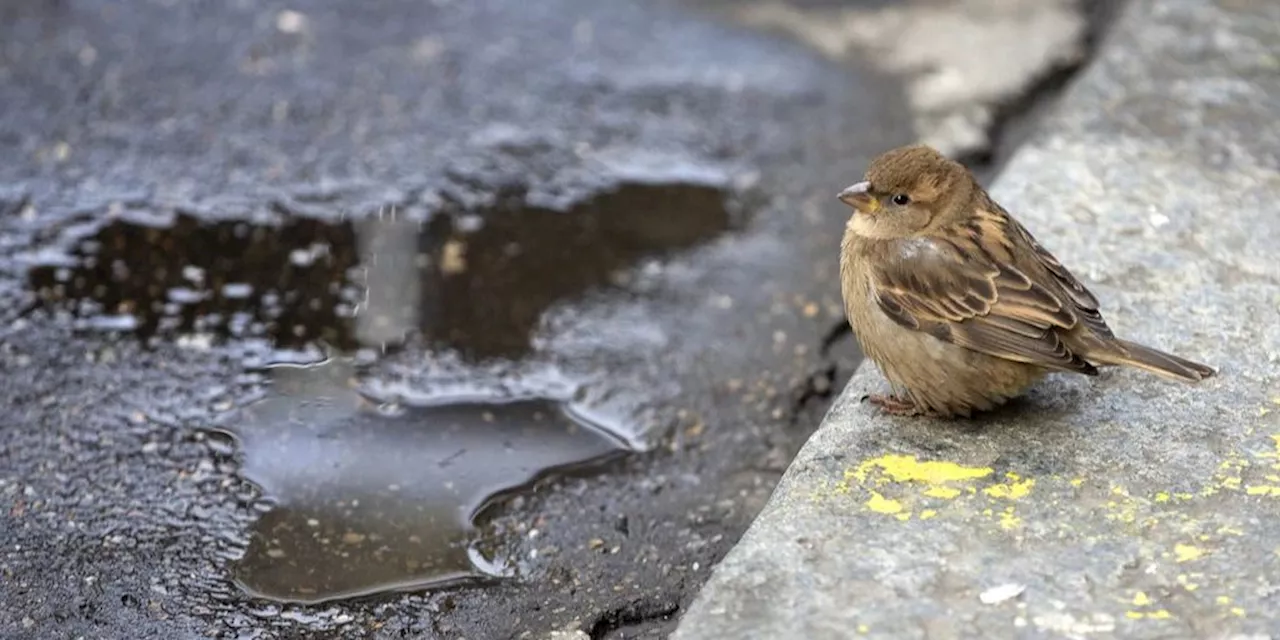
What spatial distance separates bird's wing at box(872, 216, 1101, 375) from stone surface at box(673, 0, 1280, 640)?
0.20 metres

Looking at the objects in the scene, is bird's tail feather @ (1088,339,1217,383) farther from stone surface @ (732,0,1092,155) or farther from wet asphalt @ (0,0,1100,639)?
stone surface @ (732,0,1092,155)

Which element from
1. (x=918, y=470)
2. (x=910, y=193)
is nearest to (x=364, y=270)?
(x=910, y=193)

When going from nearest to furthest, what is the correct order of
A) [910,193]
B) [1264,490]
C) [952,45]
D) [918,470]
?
[1264,490] → [918,470] → [910,193] → [952,45]

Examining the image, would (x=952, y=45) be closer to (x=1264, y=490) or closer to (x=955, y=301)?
(x=955, y=301)

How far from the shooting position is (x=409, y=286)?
4984 millimetres

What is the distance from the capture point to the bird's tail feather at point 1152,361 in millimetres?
3391

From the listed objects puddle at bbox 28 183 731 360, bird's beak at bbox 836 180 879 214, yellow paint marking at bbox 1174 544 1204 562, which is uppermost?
bird's beak at bbox 836 180 879 214

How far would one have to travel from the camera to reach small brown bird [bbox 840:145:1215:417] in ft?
11.4

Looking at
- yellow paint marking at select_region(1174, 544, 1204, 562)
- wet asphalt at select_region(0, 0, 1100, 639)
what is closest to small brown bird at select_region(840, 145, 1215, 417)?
yellow paint marking at select_region(1174, 544, 1204, 562)

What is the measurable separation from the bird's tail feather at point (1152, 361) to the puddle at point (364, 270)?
6.21ft

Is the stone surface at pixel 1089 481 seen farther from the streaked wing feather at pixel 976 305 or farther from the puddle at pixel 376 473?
the puddle at pixel 376 473

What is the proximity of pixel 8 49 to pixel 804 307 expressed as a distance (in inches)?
136

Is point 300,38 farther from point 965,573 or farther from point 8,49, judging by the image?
point 965,573

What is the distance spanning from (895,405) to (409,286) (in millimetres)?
1960
